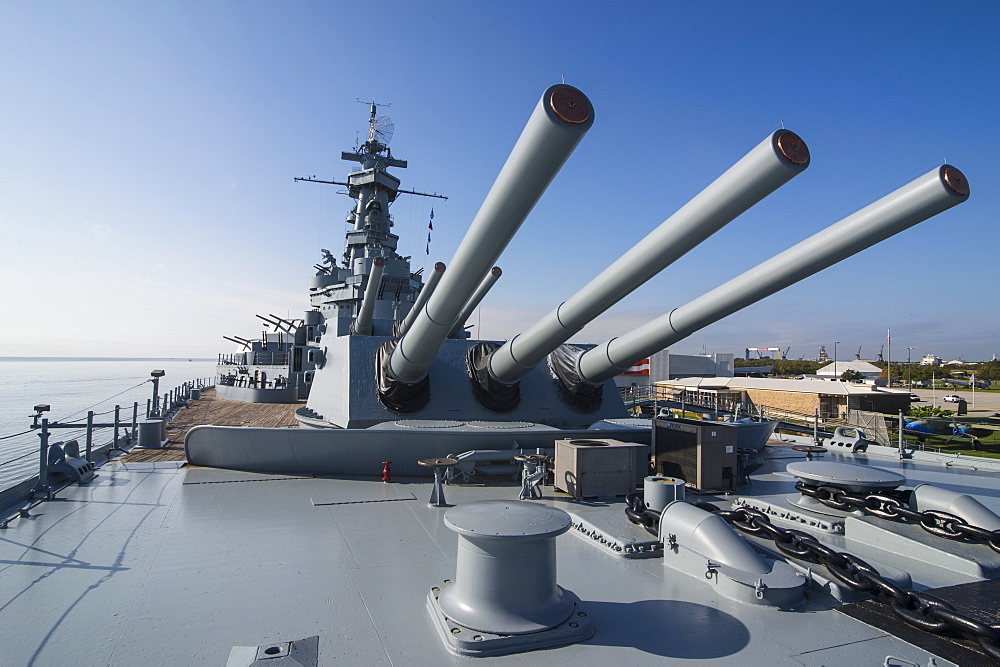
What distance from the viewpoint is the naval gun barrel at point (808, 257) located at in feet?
9.62

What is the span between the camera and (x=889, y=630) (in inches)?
84.7

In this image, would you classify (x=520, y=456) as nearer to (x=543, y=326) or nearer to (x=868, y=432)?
(x=543, y=326)

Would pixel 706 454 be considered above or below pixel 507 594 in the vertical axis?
above

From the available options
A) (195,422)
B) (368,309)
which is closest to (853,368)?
→ (195,422)

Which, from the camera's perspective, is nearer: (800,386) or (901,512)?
(901,512)

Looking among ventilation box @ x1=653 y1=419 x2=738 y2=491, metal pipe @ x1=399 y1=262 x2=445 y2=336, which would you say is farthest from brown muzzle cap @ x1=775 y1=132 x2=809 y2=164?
metal pipe @ x1=399 y1=262 x2=445 y2=336

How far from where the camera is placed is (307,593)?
8.43ft

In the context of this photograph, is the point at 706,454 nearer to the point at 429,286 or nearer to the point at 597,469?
the point at 597,469

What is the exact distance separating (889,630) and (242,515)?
3.71 meters

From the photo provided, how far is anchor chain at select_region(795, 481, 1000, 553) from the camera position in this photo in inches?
120

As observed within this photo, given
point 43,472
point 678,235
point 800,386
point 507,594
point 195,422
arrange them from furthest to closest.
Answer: point 800,386
point 195,422
point 43,472
point 678,235
point 507,594

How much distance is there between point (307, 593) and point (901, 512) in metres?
3.34

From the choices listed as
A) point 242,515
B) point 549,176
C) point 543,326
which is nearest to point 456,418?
point 543,326

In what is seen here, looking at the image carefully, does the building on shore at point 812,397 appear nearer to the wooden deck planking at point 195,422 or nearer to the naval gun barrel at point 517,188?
the wooden deck planking at point 195,422
